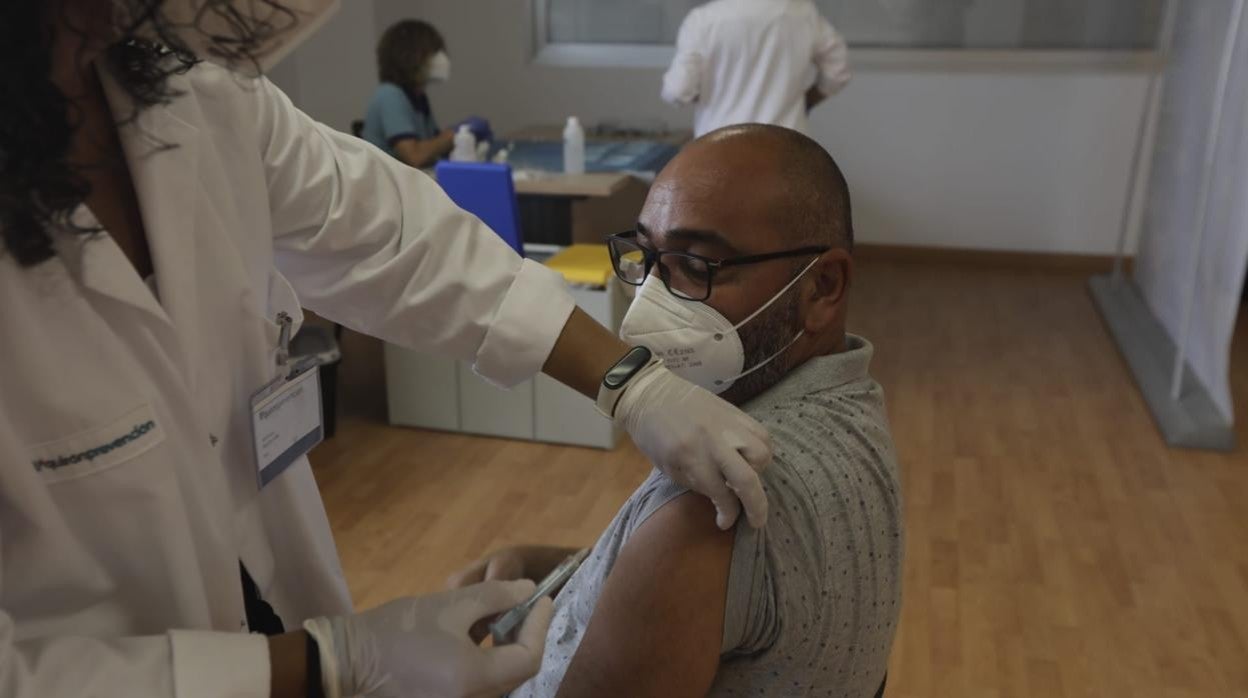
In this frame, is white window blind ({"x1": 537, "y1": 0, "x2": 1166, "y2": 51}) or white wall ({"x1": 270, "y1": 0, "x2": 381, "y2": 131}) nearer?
white window blind ({"x1": 537, "y1": 0, "x2": 1166, "y2": 51})

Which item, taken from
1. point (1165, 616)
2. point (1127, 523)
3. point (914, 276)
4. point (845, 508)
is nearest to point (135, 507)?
point (845, 508)

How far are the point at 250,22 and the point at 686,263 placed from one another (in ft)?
1.83

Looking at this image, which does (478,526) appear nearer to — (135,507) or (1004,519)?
(1004,519)

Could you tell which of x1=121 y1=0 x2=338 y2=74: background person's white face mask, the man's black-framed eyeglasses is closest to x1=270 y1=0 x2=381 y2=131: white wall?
the man's black-framed eyeglasses

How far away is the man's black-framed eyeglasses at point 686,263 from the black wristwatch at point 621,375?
133mm

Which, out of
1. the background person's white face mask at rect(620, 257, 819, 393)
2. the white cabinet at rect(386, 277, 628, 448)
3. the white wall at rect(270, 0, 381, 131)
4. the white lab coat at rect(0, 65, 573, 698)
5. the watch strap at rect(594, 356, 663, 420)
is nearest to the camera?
the white lab coat at rect(0, 65, 573, 698)

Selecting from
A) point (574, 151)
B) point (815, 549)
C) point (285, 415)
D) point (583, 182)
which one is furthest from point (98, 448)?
point (574, 151)

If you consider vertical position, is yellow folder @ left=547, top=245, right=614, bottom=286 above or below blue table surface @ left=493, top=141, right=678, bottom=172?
below

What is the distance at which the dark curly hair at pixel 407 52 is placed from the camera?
4090mm

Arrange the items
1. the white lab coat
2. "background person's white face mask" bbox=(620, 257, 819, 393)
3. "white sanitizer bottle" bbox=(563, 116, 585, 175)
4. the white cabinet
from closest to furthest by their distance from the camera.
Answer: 1. the white lab coat
2. "background person's white face mask" bbox=(620, 257, 819, 393)
3. the white cabinet
4. "white sanitizer bottle" bbox=(563, 116, 585, 175)

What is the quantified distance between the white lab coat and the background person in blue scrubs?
2894 mm

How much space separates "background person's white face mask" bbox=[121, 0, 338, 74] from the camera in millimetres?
735

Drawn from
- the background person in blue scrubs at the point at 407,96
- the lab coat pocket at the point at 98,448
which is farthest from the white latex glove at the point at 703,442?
the background person in blue scrubs at the point at 407,96

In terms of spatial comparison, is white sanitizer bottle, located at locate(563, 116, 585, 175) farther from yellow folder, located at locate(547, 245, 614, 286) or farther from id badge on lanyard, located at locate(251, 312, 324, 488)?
id badge on lanyard, located at locate(251, 312, 324, 488)
